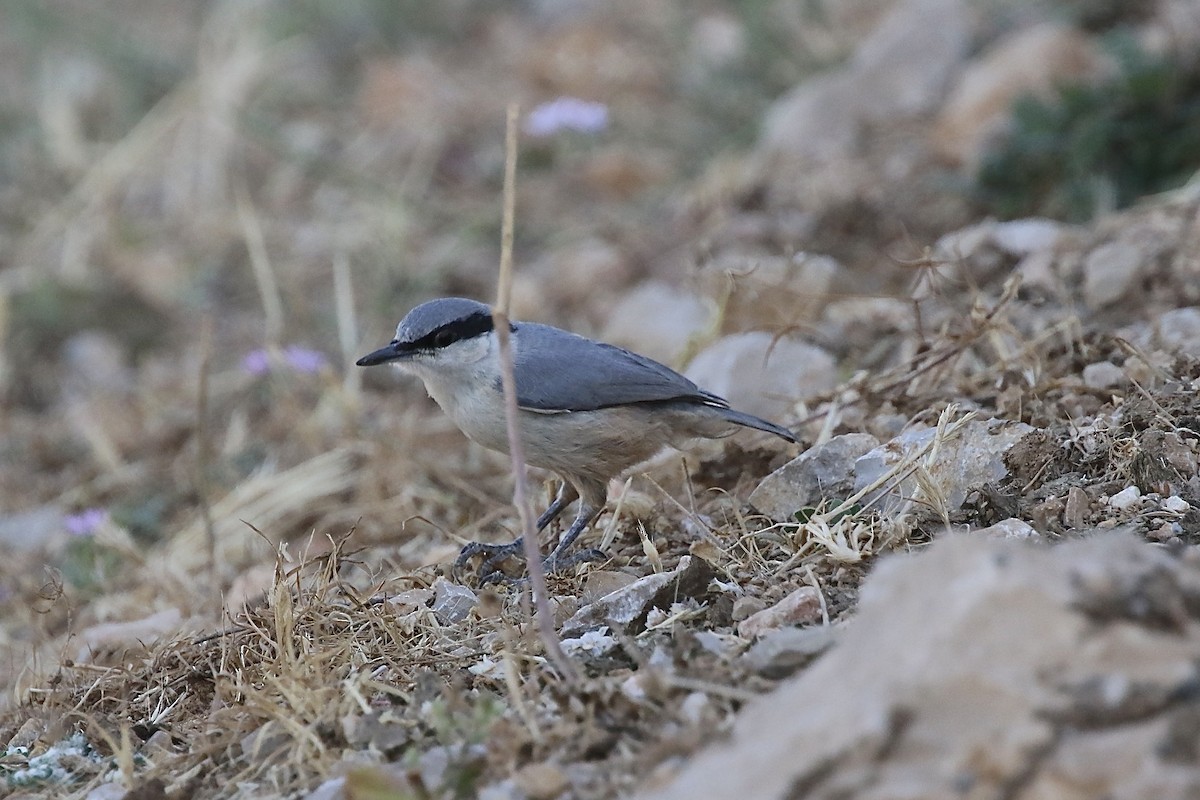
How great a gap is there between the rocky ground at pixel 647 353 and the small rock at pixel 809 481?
0.01 metres

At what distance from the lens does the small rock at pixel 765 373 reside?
510cm

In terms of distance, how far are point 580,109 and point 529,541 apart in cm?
438

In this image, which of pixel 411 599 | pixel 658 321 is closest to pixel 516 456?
pixel 411 599

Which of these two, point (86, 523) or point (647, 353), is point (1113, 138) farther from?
point (86, 523)

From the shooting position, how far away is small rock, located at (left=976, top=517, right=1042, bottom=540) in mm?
3318

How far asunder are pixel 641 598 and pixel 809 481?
2.73ft

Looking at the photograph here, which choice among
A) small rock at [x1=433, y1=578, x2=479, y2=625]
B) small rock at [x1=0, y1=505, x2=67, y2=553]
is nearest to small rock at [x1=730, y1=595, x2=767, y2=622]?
small rock at [x1=433, y1=578, x2=479, y2=625]

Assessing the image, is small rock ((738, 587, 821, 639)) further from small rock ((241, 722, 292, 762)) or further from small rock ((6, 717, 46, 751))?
small rock ((6, 717, 46, 751))

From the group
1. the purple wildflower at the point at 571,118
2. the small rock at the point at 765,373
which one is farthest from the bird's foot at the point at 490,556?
the purple wildflower at the point at 571,118

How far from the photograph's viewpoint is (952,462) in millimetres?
3844

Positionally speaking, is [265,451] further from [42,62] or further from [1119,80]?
[42,62]

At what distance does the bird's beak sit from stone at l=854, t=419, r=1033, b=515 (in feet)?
4.82

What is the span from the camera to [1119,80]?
6.41 m

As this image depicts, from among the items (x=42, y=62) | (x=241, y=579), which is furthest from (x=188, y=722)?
(x=42, y=62)
